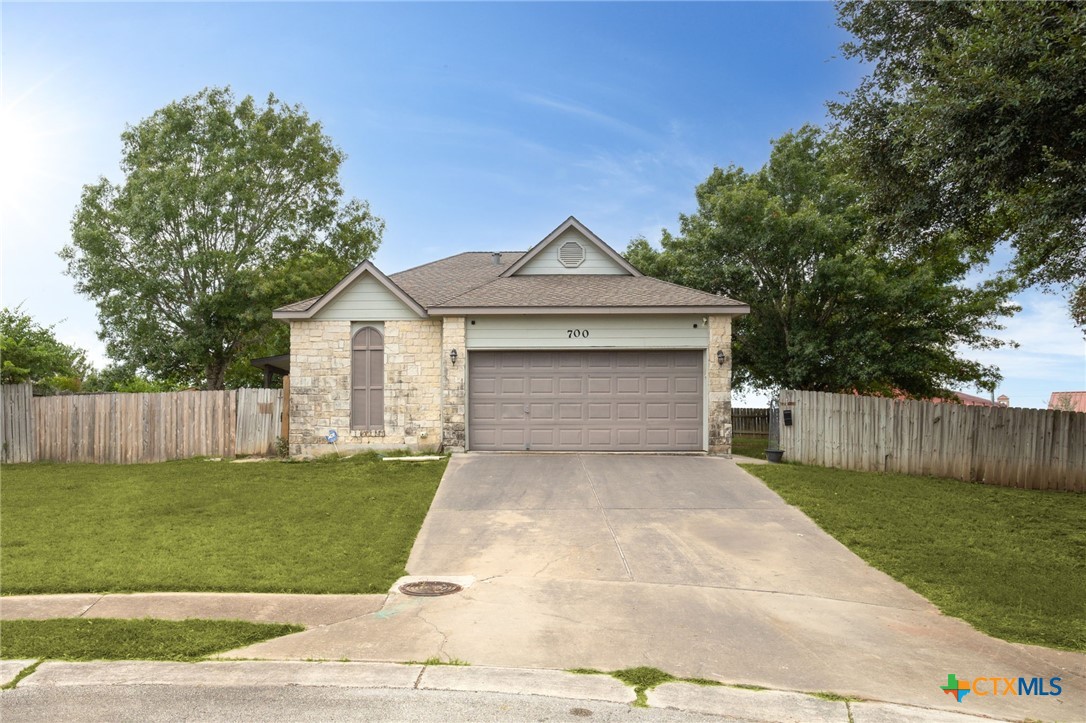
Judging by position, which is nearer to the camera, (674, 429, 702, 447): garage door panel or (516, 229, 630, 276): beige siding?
(674, 429, 702, 447): garage door panel

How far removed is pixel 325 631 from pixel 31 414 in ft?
50.1

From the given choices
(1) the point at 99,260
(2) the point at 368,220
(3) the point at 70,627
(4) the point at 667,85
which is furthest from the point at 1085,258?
(1) the point at 99,260

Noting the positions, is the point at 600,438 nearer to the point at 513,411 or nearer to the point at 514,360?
the point at 513,411

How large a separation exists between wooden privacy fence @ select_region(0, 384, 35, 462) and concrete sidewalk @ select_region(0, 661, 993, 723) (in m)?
14.5

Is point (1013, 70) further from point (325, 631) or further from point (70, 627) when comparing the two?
point (70, 627)

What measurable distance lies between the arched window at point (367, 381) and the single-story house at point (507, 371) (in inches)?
0.9

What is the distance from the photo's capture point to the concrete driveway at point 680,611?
5121 mm

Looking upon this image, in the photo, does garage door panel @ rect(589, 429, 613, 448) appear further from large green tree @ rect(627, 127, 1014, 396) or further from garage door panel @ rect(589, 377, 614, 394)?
large green tree @ rect(627, 127, 1014, 396)

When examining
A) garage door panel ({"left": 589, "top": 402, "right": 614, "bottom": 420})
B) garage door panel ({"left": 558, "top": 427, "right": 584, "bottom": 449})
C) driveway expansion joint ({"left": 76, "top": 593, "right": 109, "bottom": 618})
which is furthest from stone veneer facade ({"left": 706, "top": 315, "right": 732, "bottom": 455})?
driveway expansion joint ({"left": 76, "top": 593, "right": 109, "bottom": 618})

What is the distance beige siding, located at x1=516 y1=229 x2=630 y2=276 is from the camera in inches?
715

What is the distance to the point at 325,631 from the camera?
225 inches

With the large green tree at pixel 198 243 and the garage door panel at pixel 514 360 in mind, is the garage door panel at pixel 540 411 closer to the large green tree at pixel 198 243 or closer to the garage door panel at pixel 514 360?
the garage door panel at pixel 514 360

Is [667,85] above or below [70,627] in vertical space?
above

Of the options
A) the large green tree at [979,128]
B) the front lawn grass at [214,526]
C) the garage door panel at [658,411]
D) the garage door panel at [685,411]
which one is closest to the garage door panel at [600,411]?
the garage door panel at [658,411]
